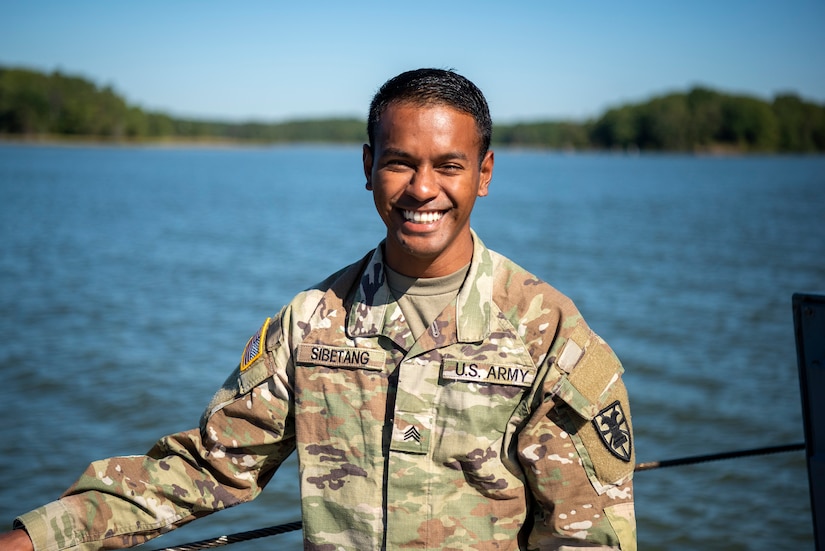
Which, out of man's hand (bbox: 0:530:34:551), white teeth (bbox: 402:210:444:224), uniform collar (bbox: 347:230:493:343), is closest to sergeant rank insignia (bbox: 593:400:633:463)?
uniform collar (bbox: 347:230:493:343)

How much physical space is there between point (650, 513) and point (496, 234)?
2291cm

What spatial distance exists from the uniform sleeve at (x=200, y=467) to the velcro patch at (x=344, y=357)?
92mm

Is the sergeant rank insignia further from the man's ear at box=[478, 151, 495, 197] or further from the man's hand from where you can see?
the man's hand

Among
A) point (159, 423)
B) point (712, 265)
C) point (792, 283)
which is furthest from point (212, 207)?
point (159, 423)

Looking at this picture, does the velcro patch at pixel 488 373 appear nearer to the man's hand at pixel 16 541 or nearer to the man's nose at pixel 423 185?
the man's nose at pixel 423 185

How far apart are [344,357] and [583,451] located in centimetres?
65

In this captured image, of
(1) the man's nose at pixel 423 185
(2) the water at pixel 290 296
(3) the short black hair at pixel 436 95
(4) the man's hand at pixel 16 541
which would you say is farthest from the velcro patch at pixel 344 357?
(2) the water at pixel 290 296

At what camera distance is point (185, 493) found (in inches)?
88.9

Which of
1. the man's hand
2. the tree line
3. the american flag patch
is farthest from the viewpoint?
the tree line

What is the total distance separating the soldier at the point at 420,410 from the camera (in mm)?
2102

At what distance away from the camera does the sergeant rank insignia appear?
6.87 ft

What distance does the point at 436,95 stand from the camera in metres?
2.13

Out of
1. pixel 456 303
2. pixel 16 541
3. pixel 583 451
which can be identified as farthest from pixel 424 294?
pixel 16 541

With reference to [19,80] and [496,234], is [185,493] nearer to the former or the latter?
[496,234]
